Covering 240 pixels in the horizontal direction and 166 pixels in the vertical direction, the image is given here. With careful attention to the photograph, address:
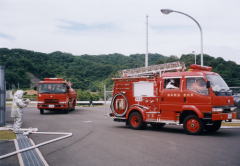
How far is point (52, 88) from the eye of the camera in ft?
79.6

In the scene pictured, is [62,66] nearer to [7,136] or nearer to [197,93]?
[7,136]

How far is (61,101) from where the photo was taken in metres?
24.0

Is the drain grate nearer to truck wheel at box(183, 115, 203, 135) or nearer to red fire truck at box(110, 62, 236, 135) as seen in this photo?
red fire truck at box(110, 62, 236, 135)

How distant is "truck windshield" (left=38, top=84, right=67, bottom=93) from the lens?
951 inches

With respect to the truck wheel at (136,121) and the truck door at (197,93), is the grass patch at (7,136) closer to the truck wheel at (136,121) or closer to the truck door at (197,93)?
the truck wheel at (136,121)

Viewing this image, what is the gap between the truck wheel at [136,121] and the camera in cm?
1468

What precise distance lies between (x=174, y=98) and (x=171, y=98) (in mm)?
165

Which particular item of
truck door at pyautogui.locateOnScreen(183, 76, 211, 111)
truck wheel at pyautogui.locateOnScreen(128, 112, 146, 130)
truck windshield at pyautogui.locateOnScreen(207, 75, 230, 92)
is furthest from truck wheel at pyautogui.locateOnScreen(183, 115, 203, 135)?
truck wheel at pyautogui.locateOnScreen(128, 112, 146, 130)

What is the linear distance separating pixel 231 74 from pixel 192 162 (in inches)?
1520

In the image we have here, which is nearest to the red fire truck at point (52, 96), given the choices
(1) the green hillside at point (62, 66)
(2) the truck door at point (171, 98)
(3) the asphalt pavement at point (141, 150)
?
(3) the asphalt pavement at point (141, 150)

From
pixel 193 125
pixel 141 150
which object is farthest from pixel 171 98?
pixel 141 150

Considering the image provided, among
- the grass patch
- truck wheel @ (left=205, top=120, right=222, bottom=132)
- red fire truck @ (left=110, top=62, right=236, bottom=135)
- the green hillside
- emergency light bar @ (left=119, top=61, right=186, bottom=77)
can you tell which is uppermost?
the green hillside

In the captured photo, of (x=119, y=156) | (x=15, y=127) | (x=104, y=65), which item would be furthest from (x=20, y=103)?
(x=104, y=65)

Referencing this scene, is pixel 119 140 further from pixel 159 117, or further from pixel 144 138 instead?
pixel 159 117
